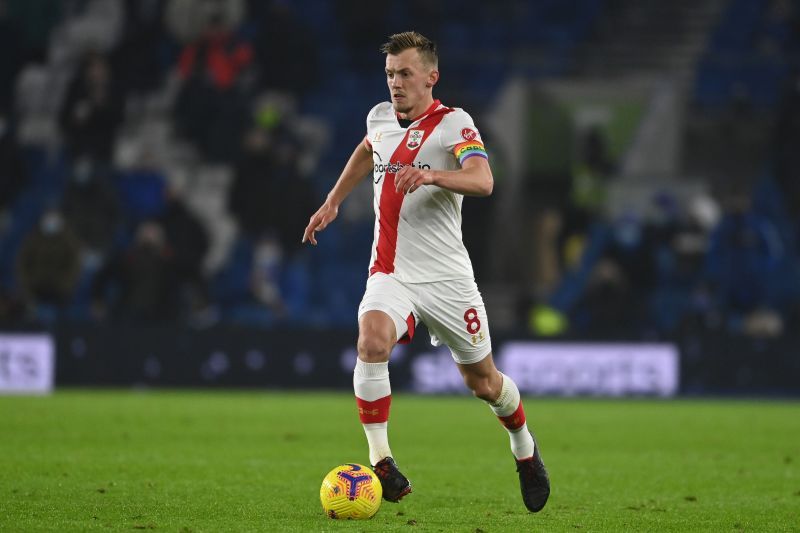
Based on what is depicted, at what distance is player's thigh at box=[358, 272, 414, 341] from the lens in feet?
21.4

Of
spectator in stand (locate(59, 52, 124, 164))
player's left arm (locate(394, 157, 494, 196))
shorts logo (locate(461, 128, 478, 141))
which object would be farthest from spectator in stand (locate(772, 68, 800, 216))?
player's left arm (locate(394, 157, 494, 196))

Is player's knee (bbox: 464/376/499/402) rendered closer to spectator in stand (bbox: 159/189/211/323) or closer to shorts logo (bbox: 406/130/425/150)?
shorts logo (bbox: 406/130/425/150)

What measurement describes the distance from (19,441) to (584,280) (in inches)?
402

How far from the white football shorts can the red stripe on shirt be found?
8 centimetres

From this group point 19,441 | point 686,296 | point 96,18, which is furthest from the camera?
point 96,18

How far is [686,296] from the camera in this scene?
18203 mm

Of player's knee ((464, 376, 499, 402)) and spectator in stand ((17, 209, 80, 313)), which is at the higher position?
player's knee ((464, 376, 499, 402))

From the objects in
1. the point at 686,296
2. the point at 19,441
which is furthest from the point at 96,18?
the point at 19,441

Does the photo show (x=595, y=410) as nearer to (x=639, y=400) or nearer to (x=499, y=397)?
(x=639, y=400)

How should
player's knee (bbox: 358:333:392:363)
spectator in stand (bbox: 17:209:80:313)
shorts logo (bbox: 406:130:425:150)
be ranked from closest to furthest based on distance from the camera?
1. player's knee (bbox: 358:333:392:363)
2. shorts logo (bbox: 406:130:425:150)
3. spectator in stand (bbox: 17:209:80:313)

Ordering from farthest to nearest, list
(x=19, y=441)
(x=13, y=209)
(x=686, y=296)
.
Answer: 1. (x=13, y=209)
2. (x=686, y=296)
3. (x=19, y=441)

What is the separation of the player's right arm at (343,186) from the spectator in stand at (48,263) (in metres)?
10.8

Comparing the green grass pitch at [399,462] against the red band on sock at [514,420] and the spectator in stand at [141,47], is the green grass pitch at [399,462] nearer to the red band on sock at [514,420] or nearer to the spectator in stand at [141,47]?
the red band on sock at [514,420]

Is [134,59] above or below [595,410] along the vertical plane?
above
